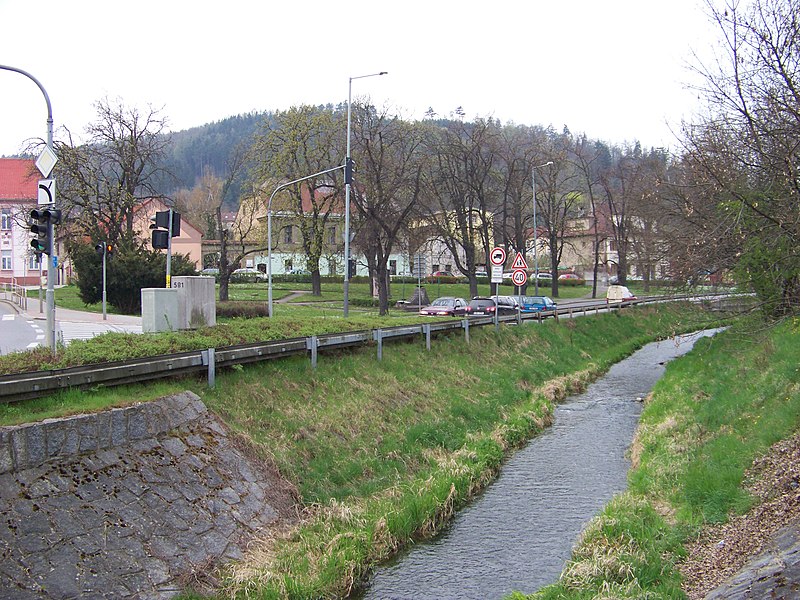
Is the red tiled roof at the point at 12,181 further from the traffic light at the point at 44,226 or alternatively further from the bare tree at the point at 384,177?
the traffic light at the point at 44,226

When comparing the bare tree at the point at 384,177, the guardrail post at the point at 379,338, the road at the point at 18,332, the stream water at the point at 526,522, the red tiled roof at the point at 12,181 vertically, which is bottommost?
the stream water at the point at 526,522

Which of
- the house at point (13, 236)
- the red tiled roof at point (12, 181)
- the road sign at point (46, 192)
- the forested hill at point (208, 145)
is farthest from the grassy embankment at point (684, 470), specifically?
the forested hill at point (208, 145)

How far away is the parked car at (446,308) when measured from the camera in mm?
41469

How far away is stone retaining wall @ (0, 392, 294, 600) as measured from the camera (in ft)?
26.8

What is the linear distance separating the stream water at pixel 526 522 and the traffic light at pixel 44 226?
30.1ft

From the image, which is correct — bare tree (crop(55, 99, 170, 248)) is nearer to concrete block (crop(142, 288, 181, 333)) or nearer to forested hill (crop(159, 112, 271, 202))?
concrete block (crop(142, 288, 181, 333))

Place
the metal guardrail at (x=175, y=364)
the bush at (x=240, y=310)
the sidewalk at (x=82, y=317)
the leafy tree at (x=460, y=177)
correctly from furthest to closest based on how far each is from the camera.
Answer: the leafy tree at (x=460, y=177) → the sidewalk at (x=82, y=317) → the bush at (x=240, y=310) → the metal guardrail at (x=175, y=364)

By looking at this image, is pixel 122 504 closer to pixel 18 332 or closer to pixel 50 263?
pixel 50 263

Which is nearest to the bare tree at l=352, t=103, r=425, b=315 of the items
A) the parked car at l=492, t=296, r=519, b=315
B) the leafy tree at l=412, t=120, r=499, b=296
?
the leafy tree at l=412, t=120, r=499, b=296

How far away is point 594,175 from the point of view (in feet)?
231

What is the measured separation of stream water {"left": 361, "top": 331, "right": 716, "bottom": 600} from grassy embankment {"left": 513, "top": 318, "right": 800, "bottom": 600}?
671 mm

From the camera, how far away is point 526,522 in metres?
12.8

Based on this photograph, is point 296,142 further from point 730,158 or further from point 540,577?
point 540,577

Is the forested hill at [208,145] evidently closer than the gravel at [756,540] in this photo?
No
